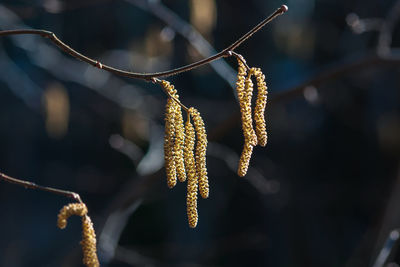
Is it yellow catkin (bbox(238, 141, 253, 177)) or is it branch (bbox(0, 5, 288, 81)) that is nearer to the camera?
branch (bbox(0, 5, 288, 81))

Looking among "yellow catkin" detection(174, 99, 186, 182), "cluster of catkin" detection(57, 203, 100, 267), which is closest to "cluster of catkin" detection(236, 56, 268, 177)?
"yellow catkin" detection(174, 99, 186, 182)

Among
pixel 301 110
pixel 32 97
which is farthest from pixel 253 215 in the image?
pixel 32 97

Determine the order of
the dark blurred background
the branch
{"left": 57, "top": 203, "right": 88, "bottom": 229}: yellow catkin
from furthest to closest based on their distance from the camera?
the dark blurred background
{"left": 57, "top": 203, "right": 88, "bottom": 229}: yellow catkin
the branch

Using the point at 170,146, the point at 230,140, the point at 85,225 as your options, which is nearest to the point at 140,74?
the point at 170,146

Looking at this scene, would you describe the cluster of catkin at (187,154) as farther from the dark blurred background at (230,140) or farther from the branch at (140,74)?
the dark blurred background at (230,140)

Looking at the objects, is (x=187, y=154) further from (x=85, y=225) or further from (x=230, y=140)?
(x=230, y=140)

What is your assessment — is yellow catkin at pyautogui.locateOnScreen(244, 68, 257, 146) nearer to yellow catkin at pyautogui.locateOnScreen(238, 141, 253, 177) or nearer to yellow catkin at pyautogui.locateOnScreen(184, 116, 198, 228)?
yellow catkin at pyautogui.locateOnScreen(238, 141, 253, 177)
